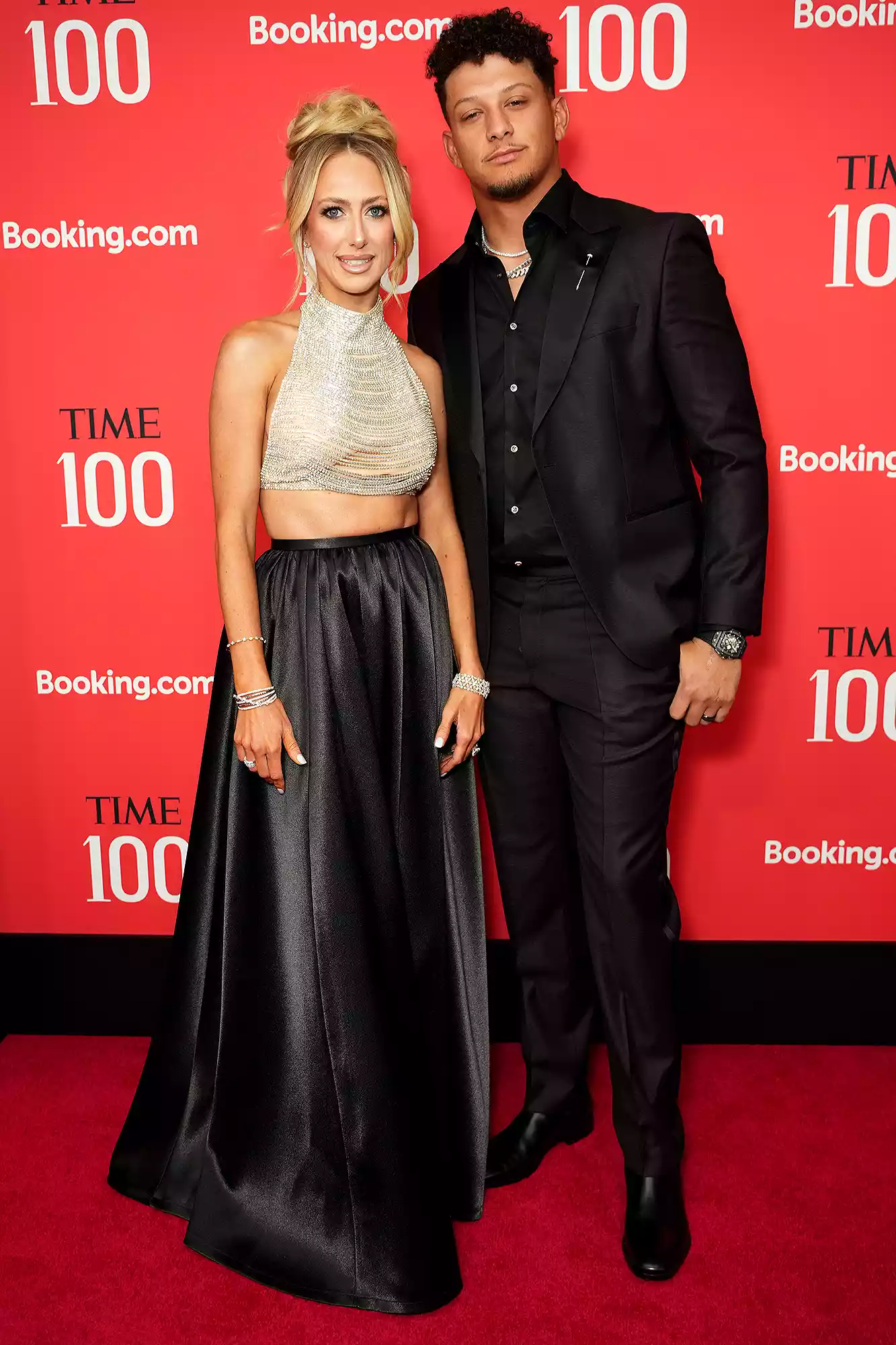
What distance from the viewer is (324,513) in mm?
1963

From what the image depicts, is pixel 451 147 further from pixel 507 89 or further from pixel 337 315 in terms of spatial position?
pixel 337 315

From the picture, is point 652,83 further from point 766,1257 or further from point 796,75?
point 766,1257

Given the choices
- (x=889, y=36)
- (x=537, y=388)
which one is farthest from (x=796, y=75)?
(x=537, y=388)

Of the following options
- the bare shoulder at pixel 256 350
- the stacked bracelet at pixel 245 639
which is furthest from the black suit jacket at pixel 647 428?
the stacked bracelet at pixel 245 639

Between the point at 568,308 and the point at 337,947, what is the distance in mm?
1120

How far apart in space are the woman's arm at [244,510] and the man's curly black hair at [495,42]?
1.90ft

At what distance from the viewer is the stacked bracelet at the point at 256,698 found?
1896mm

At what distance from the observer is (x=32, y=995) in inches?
113

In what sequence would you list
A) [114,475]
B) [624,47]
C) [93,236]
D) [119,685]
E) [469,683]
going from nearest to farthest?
[469,683]
[624,47]
[93,236]
[114,475]
[119,685]

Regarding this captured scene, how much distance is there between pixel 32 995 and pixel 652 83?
2.48 meters

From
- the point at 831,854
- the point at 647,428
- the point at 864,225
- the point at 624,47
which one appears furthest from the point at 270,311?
the point at 831,854

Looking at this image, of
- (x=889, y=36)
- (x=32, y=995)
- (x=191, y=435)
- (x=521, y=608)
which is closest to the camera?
(x=521, y=608)

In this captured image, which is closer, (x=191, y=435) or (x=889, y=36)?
(x=889, y=36)

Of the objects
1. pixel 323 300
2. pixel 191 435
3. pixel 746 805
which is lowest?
pixel 746 805
